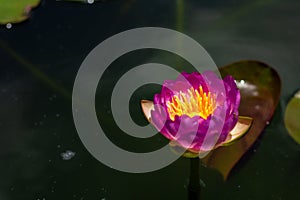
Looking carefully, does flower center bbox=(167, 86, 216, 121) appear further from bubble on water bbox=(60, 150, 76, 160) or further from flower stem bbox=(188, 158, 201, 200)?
bubble on water bbox=(60, 150, 76, 160)

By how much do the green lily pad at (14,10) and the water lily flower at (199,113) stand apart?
885 millimetres

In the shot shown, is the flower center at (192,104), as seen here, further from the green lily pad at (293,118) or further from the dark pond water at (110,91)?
the green lily pad at (293,118)

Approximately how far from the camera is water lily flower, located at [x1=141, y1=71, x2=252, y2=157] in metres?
1.09

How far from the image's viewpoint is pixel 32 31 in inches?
73.2

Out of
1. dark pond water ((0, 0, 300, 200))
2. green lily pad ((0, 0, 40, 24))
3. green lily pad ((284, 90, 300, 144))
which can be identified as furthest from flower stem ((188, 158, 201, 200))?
green lily pad ((0, 0, 40, 24))

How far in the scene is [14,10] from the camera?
6.14 feet

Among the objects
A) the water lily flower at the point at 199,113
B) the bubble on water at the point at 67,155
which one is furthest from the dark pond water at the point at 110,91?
the water lily flower at the point at 199,113

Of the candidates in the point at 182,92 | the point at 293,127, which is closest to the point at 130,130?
the point at 182,92

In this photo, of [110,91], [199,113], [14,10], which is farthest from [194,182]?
[14,10]

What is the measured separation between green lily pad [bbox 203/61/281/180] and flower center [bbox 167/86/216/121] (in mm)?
251

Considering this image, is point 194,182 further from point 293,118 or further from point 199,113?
point 293,118

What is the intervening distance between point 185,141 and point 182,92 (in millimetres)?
133

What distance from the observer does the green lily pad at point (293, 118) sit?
1418 millimetres

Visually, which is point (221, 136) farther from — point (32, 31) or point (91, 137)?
point (32, 31)
